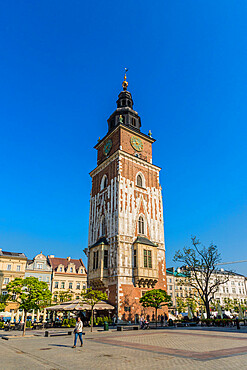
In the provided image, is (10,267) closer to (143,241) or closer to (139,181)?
(143,241)

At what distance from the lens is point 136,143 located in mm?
46094

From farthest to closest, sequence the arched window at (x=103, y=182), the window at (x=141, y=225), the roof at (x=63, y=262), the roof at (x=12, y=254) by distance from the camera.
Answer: the roof at (x=63, y=262) → the roof at (x=12, y=254) → the arched window at (x=103, y=182) → the window at (x=141, y=225)

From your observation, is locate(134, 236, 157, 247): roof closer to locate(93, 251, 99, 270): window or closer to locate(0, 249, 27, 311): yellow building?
locate(93, 251, 99, 270): window

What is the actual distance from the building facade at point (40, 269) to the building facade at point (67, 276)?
1152 mm

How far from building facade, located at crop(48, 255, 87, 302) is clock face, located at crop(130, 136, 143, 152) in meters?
35.9

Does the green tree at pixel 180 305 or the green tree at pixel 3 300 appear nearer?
the green tree at pixel 3 300

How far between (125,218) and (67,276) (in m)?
33.5

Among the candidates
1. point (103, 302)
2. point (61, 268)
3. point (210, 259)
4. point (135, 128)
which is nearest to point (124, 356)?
point (103, 302)

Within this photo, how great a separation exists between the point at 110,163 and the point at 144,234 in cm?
1260

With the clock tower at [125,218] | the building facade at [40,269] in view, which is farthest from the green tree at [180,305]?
the clock tower at [125,218]

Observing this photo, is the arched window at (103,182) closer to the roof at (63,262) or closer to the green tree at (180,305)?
the roof at (63,262)

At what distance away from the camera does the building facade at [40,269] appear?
6137cm

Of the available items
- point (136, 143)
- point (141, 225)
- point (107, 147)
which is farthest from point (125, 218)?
point (107, 147)

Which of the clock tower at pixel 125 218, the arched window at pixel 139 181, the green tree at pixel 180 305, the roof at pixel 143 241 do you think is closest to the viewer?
the clock tower at pixel 125 218
